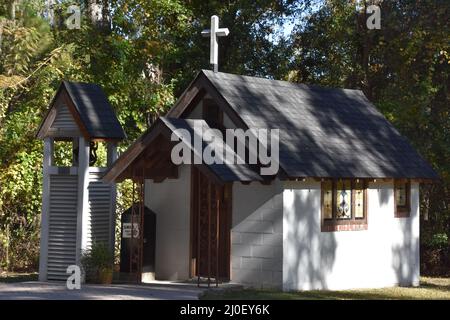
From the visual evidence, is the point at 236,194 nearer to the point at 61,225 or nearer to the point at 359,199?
the point at 359,199

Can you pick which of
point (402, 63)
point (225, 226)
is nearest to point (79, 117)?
point (225, 226)

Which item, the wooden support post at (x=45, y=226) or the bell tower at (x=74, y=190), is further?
the wooden support post at (x=45, y=226)

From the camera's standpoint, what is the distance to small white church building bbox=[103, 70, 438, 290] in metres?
20.1

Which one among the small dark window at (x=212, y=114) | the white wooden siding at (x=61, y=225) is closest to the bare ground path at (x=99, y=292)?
the white wooden siding at (x=61, y=225)

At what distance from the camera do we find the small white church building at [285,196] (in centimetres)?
2008

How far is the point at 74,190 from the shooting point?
70.1 ft

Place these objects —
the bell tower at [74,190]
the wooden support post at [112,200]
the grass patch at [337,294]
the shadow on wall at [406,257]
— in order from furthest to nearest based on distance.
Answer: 1. the shadow on wall at [406,257]
2. the wooden support post at [112,200]
3. the bell tower at [74,190]
4. the grass patch at [337,294]

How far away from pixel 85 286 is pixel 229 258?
10.2 feet

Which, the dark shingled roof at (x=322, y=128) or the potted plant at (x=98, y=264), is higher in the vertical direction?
the dark shingled roof at (x=322, y=128)

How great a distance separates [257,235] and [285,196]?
1.05 m

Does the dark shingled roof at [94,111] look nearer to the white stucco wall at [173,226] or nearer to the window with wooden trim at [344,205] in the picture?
the white stucco wall at [173,226]

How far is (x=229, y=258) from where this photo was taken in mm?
20703

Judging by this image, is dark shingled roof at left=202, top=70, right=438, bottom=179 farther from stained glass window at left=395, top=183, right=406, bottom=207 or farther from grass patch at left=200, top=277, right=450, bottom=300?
grass patch at left=200, top=277, right=450, bottom=300

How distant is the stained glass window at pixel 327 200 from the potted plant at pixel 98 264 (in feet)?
15.8
